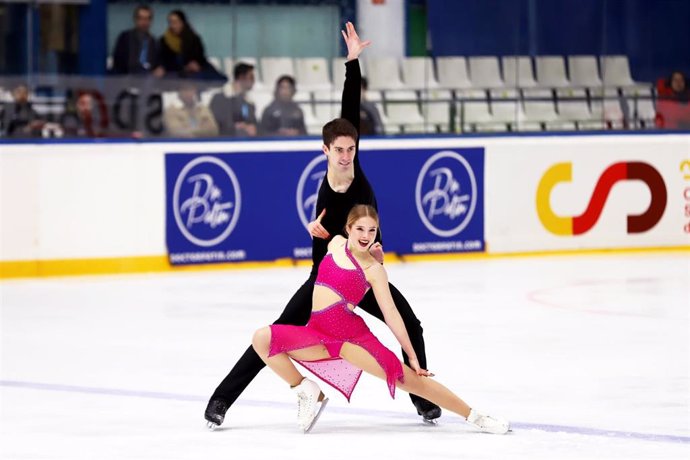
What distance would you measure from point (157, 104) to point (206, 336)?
4.59 m

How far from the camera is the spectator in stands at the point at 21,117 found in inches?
509

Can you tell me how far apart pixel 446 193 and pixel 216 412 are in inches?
326

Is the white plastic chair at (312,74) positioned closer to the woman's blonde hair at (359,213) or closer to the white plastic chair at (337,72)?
the white plastic chair at (337,72)

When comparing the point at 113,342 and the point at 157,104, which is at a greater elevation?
the point at 157,104

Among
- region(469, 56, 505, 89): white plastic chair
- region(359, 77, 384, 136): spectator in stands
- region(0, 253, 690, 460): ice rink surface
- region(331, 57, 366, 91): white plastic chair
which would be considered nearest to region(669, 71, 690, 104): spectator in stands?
region(469, 56, 505, 89): white plastic chair

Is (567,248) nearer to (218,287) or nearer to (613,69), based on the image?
(613,69)

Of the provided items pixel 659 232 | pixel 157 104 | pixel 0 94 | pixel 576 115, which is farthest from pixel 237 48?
pixel 659 232

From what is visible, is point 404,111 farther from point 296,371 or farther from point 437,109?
point 296,371

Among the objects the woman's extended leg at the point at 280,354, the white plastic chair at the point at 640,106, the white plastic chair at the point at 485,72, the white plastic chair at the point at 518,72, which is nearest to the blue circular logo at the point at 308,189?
the white plastic chair at the point at 485,72

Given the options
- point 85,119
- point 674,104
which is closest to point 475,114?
point 674,104

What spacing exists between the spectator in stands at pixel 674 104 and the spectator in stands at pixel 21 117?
6.46 metres

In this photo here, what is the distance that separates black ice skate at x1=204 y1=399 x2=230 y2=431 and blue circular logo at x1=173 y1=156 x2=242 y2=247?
6.98 metres

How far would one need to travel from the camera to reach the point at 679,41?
1595 centimetres

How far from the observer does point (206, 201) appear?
13438 millimetres
